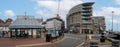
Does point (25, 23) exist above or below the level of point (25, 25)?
above

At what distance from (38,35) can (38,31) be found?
206 cm

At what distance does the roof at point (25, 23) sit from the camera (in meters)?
71.9

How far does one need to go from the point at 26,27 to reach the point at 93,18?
123 metres

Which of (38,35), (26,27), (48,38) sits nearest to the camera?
(48,38)

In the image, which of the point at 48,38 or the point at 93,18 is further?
the point at 93,18

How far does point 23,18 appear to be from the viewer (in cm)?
7925

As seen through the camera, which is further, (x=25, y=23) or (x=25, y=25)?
(x=25, y=23)

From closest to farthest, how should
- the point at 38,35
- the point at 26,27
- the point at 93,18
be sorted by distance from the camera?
the point at 26,27
the point at 38,35
the point at 93,18

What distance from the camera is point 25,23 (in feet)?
241

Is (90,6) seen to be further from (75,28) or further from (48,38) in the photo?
(48,38)

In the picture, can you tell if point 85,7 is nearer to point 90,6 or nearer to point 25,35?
point 90,6

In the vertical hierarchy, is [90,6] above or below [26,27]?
above

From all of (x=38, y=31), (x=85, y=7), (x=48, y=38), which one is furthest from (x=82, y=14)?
(x=48, y=38)

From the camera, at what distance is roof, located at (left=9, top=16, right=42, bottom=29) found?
71938 millimetres
